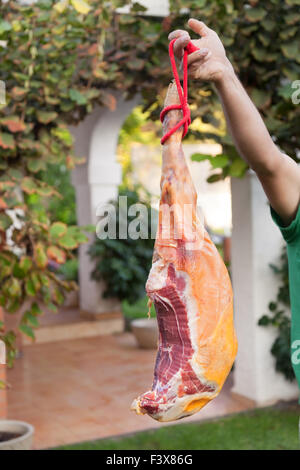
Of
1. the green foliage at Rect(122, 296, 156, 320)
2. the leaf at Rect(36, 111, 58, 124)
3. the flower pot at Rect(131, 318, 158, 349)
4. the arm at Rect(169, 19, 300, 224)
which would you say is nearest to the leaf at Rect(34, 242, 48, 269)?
the leaf at Rect(36, 111, 58, 124)

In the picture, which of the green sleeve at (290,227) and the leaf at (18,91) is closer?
the green sleeve at (290,227)

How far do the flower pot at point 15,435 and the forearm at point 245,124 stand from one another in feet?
8.92

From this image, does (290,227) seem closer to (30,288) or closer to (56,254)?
(56,254)

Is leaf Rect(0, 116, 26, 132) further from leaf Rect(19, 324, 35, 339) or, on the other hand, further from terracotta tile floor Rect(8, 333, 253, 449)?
terracotta tile floor Rect(8, 333, 253, 449)

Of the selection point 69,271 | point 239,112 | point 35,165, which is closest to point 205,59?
point 239,112

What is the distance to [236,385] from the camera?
518 centimetres

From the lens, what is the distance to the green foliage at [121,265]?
7.75 metres

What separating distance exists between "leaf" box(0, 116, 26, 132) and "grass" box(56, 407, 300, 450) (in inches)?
90.8

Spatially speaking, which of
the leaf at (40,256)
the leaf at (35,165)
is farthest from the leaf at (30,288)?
the leaf at (35,165)

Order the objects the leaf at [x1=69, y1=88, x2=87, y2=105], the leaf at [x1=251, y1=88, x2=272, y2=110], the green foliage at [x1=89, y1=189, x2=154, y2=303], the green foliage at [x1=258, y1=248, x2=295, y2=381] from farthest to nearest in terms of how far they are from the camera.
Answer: the green foliage at [x1=89, y1=189, x2=154, y2=303] < the green foliage at [x1=258, y1=248, x2=295, y2=381] < the leaf at [x1=251, y1=88, x2=272, y2=110] < the leaf at [x1=69, y1=88, x2=87, y2=105]

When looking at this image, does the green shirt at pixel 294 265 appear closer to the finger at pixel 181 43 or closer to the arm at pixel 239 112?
the arm at pixel 239 112

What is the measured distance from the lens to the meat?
1.22 m
